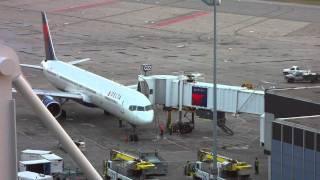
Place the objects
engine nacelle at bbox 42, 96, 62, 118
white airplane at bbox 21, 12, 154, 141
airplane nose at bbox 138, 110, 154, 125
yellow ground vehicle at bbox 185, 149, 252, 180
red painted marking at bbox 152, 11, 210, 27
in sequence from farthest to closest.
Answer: red painted marking at bbox 152, 11, 210, 27
engine nacelle at bbox 42, 96, 62, 118
white airplane at bbox 21, 12, 154, 141
airplane nose at bbox 138, 110, 154, 125
yellow ground vehicle at bbox 185, 149, 252, 180

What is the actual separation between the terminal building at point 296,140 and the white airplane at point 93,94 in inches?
479

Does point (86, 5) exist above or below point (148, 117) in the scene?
above

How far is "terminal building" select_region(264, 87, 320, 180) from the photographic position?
109 ft

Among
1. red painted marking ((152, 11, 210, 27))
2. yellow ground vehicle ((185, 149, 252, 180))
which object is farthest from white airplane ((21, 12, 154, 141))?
red painted marking ((152, 11, 210, 27))

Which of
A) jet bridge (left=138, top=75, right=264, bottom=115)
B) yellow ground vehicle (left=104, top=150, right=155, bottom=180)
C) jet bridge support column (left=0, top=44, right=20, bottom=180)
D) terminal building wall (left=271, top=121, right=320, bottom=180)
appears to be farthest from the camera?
jet bridge (left=138, top=75, right=264, bottom=115)

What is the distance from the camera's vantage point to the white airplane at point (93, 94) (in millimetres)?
51500

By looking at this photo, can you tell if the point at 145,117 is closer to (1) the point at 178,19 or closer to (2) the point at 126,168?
(2) the point at 126,168

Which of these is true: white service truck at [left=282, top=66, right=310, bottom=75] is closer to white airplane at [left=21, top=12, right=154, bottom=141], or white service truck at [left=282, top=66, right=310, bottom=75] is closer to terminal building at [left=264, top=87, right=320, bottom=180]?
white airplane at [left=21, top=12, right=154, bottom=141]

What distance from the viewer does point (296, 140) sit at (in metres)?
34.7

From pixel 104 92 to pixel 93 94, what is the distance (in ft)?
6.25

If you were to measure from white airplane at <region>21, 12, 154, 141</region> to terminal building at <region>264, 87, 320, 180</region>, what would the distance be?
1218 cm

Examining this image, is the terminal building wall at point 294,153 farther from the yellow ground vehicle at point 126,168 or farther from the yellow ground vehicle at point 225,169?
the yellow ground vehicle at point 126,168

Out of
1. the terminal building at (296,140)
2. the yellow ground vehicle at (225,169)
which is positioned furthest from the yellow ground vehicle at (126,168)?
the terminal building at (296,140)

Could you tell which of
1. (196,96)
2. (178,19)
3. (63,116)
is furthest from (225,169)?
(178,19)
